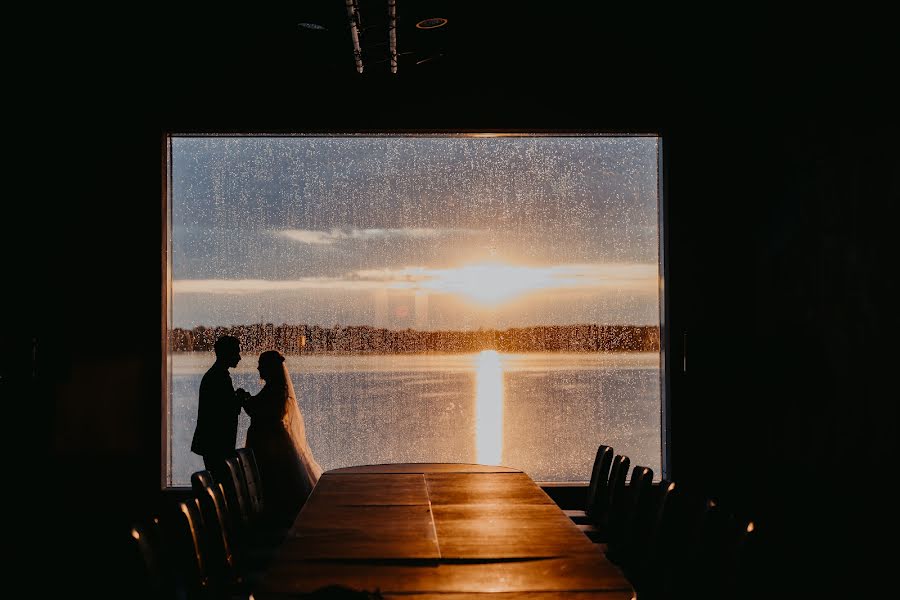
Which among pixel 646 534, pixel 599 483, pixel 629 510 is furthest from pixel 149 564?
pixel 599 483

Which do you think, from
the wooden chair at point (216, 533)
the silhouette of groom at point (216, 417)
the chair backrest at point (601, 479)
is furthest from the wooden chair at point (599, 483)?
the silhouette of groom at point (216, 417)

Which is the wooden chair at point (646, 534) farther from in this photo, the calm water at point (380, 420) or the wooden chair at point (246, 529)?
the calm water at point (380, 420)

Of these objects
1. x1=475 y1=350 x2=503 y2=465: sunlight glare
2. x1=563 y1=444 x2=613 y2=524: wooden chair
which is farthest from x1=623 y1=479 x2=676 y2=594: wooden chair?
x1=475 y1=350 x2=503 y2=465: sunlight glare

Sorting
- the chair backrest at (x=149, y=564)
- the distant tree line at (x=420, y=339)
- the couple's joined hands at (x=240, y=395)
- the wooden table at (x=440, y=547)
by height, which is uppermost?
the distant tree line at (x=420, y=339)

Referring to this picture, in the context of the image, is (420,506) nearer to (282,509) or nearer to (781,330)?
(282,509)

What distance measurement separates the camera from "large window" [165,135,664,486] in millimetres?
5773

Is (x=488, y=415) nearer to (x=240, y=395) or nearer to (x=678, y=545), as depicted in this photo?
(x=240, y=395)

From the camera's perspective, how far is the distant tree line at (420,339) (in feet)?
19.2

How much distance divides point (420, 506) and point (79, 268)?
3232mm

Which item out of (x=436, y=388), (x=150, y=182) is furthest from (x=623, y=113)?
(x=436, y=388)

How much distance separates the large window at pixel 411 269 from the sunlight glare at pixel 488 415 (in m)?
0.16

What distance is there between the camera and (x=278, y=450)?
507cm

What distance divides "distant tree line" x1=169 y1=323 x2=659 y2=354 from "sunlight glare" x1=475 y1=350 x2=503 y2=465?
334 millimetres

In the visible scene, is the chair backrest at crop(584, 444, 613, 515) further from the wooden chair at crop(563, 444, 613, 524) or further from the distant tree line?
the distant tree line
